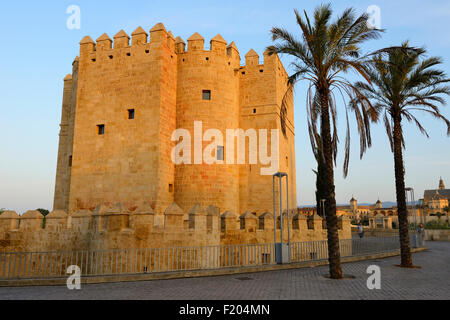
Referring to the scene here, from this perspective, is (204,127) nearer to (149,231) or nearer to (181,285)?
(149,231)

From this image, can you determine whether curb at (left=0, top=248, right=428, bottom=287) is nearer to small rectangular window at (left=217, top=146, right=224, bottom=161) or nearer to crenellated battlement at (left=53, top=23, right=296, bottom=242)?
crenellated battlement at (left=53, top=23, right=296, bottom=242)

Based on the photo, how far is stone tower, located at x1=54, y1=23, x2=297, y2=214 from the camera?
19844mm

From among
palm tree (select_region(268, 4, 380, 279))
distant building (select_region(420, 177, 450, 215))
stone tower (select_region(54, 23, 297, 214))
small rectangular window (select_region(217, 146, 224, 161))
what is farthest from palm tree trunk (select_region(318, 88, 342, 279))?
distant building (select_region(420, 177, 450, 215))

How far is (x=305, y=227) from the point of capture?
1736 centimetres

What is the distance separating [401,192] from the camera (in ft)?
44.9

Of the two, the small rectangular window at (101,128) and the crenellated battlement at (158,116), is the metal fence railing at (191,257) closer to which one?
the crenellated battlement at (158,116)

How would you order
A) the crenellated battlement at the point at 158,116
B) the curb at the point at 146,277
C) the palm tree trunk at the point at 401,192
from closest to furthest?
1. the curb at the point at 146,277
2. the palm tree trunk at the point at 401,192
3. the crenellated battlement at the point at 158,116

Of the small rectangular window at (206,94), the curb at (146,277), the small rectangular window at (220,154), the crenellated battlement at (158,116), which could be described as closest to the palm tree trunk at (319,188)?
the crenellated battlement at (158,116)

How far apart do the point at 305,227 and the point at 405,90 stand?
8.24 meters

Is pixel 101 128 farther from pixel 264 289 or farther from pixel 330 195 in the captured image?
pixel 264 289

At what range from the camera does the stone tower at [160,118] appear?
1984cm

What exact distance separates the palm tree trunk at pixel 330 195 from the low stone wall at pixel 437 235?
25.5m

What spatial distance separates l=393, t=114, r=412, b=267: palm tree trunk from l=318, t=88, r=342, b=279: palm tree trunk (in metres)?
4.44
